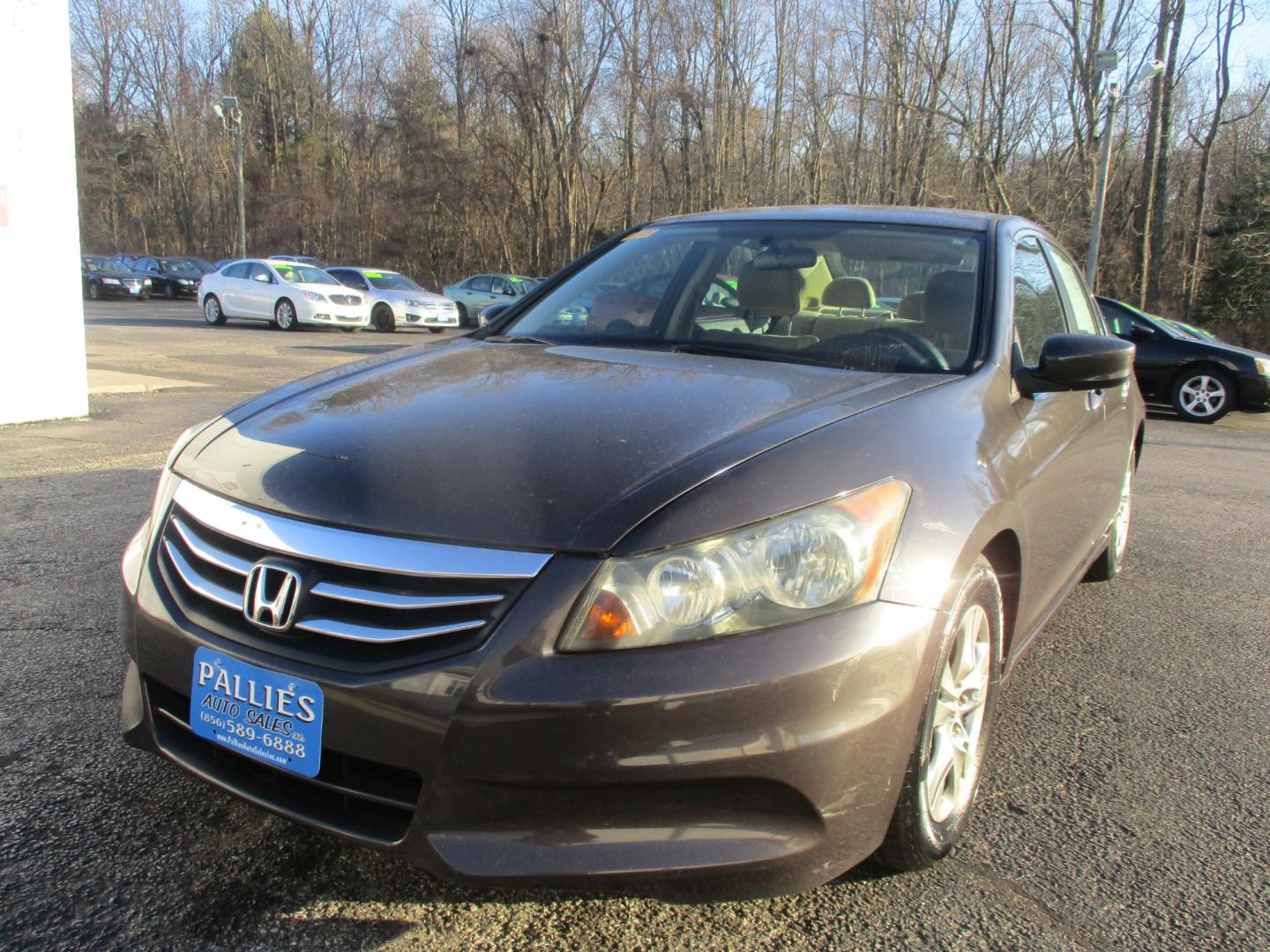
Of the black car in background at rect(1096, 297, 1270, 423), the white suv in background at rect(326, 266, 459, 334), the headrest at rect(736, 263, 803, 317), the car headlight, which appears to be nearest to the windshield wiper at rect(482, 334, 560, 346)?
the headrest at rect(736, 263, 803, 317)

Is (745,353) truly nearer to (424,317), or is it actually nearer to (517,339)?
(517,339)

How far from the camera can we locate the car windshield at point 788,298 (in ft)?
9.31

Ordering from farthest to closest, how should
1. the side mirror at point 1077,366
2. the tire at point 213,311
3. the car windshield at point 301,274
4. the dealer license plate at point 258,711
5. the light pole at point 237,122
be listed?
the light pole at point 237,122 → the tire at point 213,311 → the car windshield at point 301,274 → the side mirror at point 1077,366 → the dealer license plate at point 258,711

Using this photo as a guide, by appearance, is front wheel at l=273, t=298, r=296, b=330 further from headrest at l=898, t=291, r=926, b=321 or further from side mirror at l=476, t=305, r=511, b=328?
headrest at l=898, t=291, r=926, b=321

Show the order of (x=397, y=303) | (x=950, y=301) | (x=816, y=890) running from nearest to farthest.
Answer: (x=816, y=890)
(x=950, y=301)
(x=397, y=303)

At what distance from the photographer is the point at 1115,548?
4.50 m

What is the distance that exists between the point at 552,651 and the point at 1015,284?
210 centimetres

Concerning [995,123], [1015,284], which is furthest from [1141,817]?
[995,123]

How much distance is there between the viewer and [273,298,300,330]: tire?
21391 mm

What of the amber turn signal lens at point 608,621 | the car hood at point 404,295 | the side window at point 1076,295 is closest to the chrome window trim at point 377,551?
the amber turn signal lens at point 608,621

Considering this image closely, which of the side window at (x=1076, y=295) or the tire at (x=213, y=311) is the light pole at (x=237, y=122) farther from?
the side window at (x=1076, y=295)

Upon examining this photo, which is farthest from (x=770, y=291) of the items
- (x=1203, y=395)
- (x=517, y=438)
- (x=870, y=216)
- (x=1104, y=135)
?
(x=1104, y=135)

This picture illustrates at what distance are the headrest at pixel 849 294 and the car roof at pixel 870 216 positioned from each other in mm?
343

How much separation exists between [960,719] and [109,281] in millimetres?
39074
